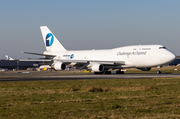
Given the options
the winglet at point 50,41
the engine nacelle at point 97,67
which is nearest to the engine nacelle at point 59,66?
the engine nacelle at point 97,67

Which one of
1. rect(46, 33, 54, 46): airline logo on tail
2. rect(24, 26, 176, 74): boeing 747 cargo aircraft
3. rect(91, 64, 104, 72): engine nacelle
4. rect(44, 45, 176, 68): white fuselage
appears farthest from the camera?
rect(46, 33, 54, 46): airline logo on tail

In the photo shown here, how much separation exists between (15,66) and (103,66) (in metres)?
95.3

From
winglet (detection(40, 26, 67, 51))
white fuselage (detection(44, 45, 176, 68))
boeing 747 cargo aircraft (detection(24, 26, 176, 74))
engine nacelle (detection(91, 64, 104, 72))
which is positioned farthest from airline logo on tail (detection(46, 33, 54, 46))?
engine nacelle (detection(91, 64, 104, 72))

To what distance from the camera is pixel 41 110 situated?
12.1 meters

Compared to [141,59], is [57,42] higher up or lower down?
higher up

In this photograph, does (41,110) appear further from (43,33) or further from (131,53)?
(43,33)

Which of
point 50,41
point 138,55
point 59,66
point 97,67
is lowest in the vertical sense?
point 97,67

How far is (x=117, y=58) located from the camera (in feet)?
163

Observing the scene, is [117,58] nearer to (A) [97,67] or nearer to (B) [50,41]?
(A) [97,67]

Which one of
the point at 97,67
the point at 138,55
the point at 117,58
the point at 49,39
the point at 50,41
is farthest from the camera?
the point at 49,39

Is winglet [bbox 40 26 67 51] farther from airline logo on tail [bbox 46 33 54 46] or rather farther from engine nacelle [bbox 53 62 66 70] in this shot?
engine nacelle [bbox 53 62 66 70]

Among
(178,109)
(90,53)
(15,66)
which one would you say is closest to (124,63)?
(90,53)

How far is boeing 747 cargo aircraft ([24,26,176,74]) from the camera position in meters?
45.4

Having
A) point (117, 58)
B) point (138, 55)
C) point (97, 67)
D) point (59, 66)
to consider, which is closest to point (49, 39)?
point (59, 66)
